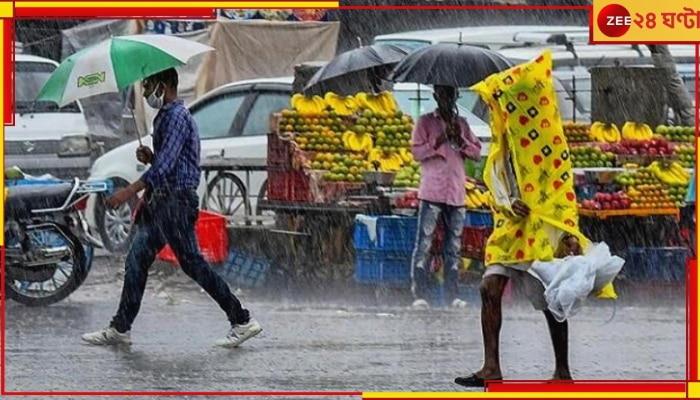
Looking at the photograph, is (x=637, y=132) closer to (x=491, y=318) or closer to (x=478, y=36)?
(x=478, y=36)

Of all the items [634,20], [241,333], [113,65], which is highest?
[634,20]

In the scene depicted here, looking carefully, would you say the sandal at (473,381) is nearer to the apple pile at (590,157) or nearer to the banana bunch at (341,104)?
the apple pile at (590,157)

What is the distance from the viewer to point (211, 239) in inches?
488

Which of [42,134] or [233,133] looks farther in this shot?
[42,134]

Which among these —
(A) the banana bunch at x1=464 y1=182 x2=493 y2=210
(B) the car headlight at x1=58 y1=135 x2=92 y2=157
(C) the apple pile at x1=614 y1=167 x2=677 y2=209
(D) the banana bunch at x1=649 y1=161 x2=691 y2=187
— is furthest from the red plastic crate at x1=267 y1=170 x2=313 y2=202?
(B) the car headlight at x1=58 y1=135 x2=92 y2=157

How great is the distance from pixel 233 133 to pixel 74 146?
2.14 metres

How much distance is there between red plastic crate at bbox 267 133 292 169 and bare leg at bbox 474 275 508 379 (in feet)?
17.0

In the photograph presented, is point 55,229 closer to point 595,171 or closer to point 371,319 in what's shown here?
point 371,319

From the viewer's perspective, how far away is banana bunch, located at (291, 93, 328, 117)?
42.2ft

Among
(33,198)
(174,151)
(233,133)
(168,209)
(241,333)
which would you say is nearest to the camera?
(174,151)

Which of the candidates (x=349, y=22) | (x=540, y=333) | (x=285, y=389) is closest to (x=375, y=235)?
(x=540, y=333)

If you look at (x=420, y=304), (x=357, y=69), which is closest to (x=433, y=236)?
(x=420, y=304)

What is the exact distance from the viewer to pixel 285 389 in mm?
8234

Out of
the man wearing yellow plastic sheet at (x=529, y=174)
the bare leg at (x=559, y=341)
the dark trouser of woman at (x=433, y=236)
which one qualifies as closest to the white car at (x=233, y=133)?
the dark trouser of woman at (x=433, y=236)
